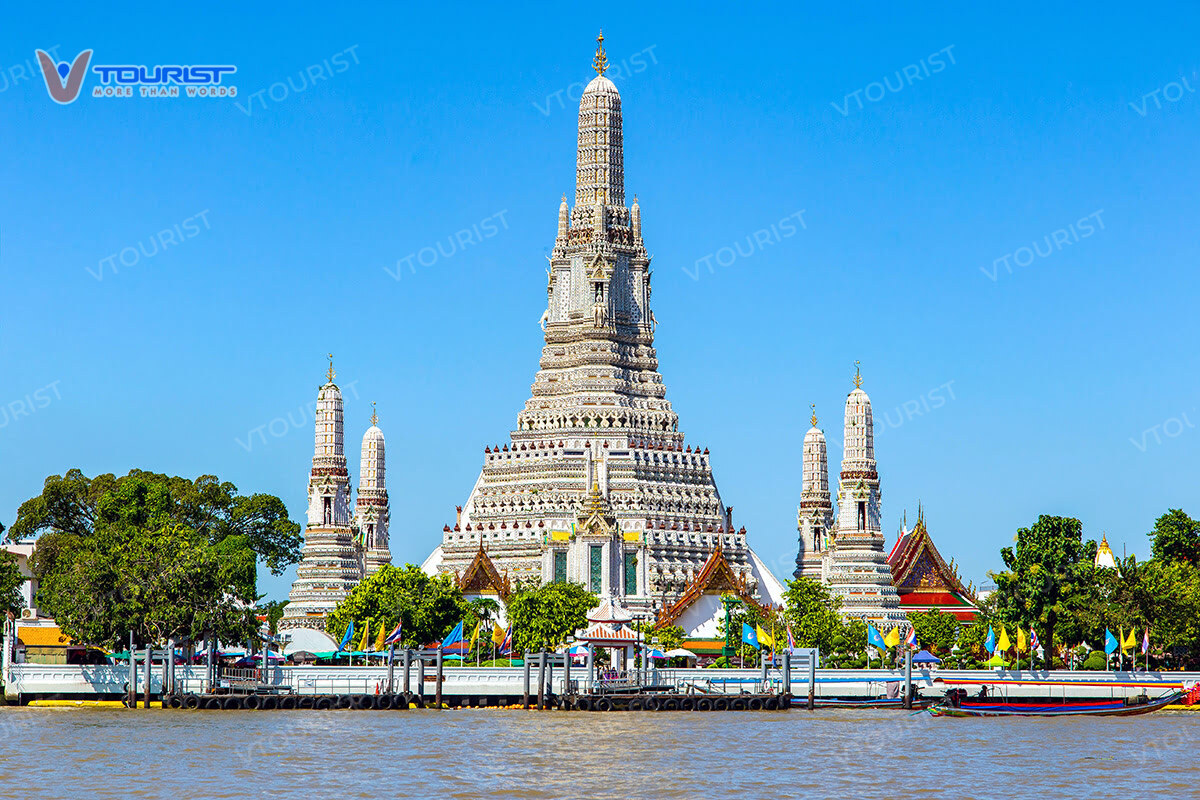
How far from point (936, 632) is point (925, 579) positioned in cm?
1555

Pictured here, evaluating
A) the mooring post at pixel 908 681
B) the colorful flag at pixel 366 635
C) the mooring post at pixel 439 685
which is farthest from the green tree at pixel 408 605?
the mooring post at pixel 908 681

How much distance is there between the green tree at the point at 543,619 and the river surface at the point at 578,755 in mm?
19111

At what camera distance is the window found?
127 m

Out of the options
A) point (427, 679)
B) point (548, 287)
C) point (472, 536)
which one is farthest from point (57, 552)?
point (427, 679)

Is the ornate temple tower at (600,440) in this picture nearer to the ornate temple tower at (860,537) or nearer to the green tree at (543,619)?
the ornate temple tower at (860,537)

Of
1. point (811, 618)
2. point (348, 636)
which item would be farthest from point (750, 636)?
point (348, 636)

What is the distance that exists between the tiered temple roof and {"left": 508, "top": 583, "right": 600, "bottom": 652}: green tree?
35882mm

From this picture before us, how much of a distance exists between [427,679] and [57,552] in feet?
139

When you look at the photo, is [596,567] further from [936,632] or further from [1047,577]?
[1047,577]

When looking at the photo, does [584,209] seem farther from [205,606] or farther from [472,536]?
[205,606]

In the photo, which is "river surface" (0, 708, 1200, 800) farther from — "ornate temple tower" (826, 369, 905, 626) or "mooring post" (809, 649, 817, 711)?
"ornate temple tower" (826, 369, 905, 626)

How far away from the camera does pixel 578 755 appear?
242 feet

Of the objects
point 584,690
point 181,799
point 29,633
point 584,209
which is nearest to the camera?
point 181,799

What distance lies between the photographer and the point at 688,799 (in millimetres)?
64062
